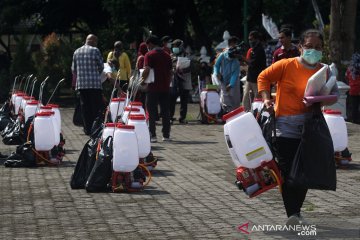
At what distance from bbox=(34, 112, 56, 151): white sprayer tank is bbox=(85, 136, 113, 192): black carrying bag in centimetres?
307

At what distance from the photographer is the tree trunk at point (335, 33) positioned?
25.2 meters

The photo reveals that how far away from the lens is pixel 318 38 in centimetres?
941

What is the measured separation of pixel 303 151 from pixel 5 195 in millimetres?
4079

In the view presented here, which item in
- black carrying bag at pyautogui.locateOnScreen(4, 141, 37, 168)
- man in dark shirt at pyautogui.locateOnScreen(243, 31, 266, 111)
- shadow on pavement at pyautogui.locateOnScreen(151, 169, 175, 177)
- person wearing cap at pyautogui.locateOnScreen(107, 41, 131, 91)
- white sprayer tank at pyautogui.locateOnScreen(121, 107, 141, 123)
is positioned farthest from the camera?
person wearing cap at pyautogui.locateOnScreen(107, 41, 131, 91)

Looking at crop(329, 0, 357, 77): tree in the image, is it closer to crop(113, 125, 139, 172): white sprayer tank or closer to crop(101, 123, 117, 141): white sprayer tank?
crop(101, 123, 117, 141): white sprayer tank

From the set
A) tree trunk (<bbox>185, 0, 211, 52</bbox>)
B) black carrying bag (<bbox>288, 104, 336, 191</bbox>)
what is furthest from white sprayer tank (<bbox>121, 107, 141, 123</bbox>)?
tree trunk (<bbox>185, 0, 211, 52</bbox>)

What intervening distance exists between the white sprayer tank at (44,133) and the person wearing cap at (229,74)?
297 inches

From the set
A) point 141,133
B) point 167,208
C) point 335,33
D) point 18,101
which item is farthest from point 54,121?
point 335,33

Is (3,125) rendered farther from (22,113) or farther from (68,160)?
(68,160)

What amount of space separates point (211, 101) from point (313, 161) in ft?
48.1

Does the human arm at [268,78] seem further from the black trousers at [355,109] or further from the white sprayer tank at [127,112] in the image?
the black trousers at [355,109]

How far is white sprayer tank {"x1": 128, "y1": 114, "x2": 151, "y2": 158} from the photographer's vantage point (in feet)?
43.2

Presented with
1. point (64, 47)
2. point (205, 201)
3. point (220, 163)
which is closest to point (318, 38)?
point (205, 201)

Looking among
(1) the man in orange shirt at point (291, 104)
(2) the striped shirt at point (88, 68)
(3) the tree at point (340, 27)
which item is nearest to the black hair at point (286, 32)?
(2) the striped shirt at point (88, 68)
